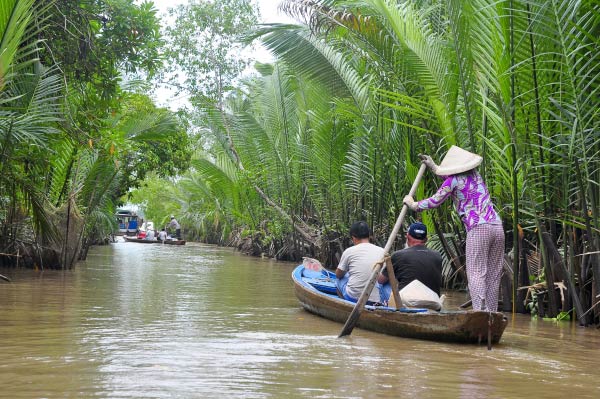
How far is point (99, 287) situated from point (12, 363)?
6744 millimetres

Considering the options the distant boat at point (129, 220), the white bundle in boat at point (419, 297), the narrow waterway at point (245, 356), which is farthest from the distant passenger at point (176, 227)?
the white bundle in boat at point (419, 297)

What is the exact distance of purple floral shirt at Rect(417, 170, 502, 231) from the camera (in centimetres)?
691

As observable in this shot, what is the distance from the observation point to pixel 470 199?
6996mm

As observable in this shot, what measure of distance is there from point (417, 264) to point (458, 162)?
3.94 ft

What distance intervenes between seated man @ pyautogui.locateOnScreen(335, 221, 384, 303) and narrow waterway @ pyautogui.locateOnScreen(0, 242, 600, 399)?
465 millimetres

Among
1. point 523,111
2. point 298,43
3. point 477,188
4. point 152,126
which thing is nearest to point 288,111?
point 152,126

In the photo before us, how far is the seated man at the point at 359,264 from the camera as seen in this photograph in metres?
8.20

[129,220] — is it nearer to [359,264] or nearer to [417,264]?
[359,264]

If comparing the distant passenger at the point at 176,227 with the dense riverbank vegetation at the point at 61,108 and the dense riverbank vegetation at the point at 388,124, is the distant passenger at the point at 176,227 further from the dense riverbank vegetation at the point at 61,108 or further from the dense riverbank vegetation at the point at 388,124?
the dense riverbank vegetation at the point at 61,108

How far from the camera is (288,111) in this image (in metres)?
20.3

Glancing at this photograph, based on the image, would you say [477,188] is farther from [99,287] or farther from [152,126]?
[152,126]

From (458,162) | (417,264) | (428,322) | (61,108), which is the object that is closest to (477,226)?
(458,162)

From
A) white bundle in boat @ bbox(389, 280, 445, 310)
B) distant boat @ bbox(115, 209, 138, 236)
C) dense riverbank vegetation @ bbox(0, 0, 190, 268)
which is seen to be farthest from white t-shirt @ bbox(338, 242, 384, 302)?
distant boat @ bbox(115, 209, 138, 236)

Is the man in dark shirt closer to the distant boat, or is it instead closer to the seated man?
the seated man
